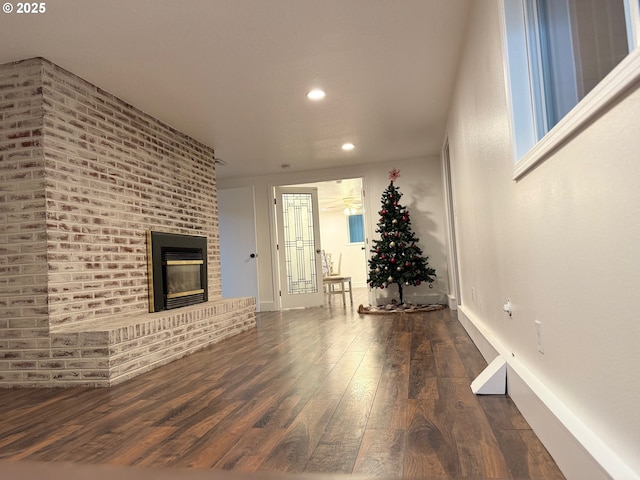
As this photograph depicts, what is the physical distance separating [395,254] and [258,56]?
151 inches

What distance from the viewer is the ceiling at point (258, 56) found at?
267 cm

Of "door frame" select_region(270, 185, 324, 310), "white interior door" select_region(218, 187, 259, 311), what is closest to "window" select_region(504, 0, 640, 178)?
"door frame" select_region(270, 185, 324, 310)

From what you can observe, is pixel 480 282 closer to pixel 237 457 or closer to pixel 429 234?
pixel 237 457

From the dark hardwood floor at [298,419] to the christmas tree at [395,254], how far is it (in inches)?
113

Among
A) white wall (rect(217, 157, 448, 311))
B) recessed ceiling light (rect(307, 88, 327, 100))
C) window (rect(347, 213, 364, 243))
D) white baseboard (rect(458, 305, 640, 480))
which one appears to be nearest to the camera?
white baseboard (rect(458, 305, 640, 480))

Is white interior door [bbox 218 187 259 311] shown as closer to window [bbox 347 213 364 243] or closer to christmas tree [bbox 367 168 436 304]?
christmas tree [bbox 367 168 436 304]

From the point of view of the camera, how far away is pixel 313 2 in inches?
103

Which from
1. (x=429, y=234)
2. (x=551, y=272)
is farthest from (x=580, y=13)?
(x=429, y=234)

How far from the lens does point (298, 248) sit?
24.6 ft

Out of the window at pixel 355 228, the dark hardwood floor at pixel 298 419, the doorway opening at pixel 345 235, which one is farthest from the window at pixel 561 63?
the window at pixel 355 228

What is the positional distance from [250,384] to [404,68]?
2586mm

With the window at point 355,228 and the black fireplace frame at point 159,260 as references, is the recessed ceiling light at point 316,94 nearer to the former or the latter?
the black fireplace frame at point 159,260

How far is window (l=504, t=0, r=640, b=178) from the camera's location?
100 cm

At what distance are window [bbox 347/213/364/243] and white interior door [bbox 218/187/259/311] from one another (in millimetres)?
5094
